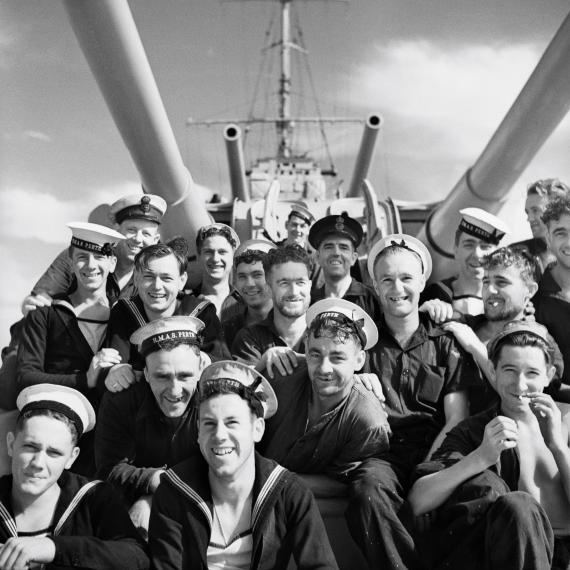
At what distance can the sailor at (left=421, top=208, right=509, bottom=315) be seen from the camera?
12.9ft

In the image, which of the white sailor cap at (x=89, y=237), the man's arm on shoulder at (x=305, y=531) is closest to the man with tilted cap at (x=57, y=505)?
the man's arm on shoulder at (x=305, y=531)

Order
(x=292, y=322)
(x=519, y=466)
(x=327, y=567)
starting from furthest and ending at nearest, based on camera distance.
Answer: (x=292, y=322), (x=519, y=466), (x=327, y=567)

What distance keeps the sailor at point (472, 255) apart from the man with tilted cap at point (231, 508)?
1767 millimetres

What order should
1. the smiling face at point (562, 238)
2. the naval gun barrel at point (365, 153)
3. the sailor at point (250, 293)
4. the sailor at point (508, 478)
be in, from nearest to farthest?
the sailor at point (508, 478) → the smiling face at point (562, 238) → the sailor at point (250, 293) → the naval gun barrel at point (365, 153)

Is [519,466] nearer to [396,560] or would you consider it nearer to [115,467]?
[396,560]

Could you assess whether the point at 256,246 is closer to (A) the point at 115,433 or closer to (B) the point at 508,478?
(A) the point at 115,433

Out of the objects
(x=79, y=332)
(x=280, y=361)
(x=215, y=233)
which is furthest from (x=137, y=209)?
(x=280, y=361)


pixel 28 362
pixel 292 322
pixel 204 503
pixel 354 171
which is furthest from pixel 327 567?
pixel 354 171

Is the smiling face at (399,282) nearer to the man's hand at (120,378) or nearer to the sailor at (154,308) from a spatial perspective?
the sailor at (154,308)

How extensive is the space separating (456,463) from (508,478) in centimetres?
21

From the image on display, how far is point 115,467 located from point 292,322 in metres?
0.98

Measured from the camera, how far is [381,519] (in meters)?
2.44

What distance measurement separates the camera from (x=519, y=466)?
256cm

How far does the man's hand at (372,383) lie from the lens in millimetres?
2861
